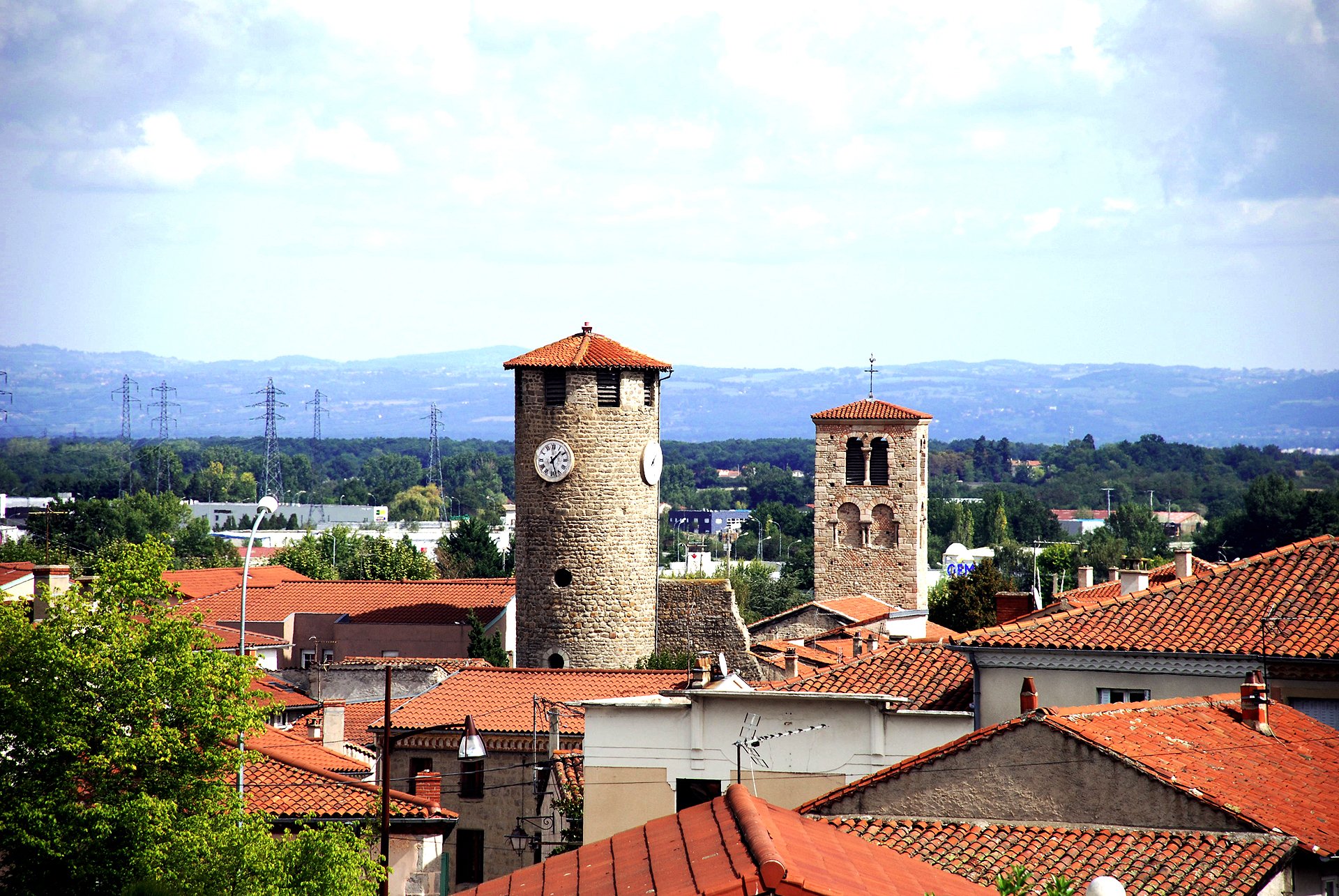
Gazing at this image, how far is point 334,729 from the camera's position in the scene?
2578 cm

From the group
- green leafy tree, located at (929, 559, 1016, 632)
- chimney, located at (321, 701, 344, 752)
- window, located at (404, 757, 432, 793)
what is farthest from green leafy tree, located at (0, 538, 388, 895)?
green leafy tree, located at (929, 559, 1016, 632)

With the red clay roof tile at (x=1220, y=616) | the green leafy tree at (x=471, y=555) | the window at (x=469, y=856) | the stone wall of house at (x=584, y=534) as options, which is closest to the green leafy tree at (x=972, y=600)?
the stone wall of house at (x=584, y=534)

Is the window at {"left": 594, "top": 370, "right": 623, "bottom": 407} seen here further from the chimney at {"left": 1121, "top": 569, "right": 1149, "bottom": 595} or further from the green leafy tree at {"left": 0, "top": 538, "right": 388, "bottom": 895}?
the green leafy tree at {"left": 0, "top": 538, "right": 388, "bottom": 895}

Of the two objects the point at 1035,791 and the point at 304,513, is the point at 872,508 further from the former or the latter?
the point at 304,513

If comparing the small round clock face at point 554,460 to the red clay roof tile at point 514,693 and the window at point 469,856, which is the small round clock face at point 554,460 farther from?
the window at point 469,856

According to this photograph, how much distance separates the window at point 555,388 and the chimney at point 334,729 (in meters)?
13.2

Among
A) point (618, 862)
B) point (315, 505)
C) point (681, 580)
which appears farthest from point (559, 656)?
point (315, 505)

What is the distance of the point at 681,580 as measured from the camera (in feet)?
134

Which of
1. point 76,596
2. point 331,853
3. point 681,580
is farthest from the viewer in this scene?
point 681,580

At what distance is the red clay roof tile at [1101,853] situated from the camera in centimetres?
1264

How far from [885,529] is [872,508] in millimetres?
886

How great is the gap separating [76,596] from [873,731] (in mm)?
9258

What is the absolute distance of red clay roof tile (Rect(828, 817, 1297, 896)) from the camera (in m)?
12.6

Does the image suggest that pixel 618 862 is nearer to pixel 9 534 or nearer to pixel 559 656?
pixel 559 656
